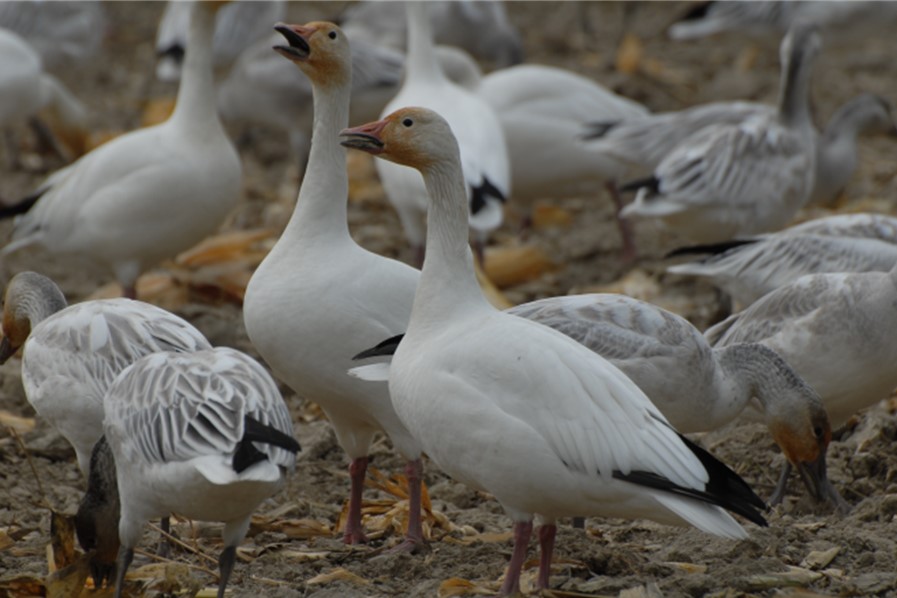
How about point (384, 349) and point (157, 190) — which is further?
point (157, 190)

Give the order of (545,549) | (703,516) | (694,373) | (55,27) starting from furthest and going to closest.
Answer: (55,27) < (694,373) < (545,549) < (703,516)

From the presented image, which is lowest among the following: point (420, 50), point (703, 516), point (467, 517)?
point (467, 517)

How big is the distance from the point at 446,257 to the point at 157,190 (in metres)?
3.51

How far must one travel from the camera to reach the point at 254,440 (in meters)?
4.45

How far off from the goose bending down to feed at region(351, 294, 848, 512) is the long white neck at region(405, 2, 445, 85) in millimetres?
4267

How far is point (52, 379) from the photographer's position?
541 cm

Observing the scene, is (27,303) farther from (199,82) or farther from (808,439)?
(808,439)

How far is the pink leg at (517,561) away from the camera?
4809 millimetres

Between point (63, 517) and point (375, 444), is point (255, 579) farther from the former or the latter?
point (375, 444)

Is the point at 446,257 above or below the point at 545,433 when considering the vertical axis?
above

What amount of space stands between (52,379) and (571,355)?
196 cm

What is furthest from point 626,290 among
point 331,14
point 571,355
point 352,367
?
point 331,14

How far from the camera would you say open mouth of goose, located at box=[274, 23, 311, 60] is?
604 cm

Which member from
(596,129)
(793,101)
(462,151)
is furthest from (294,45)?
(596,129)
